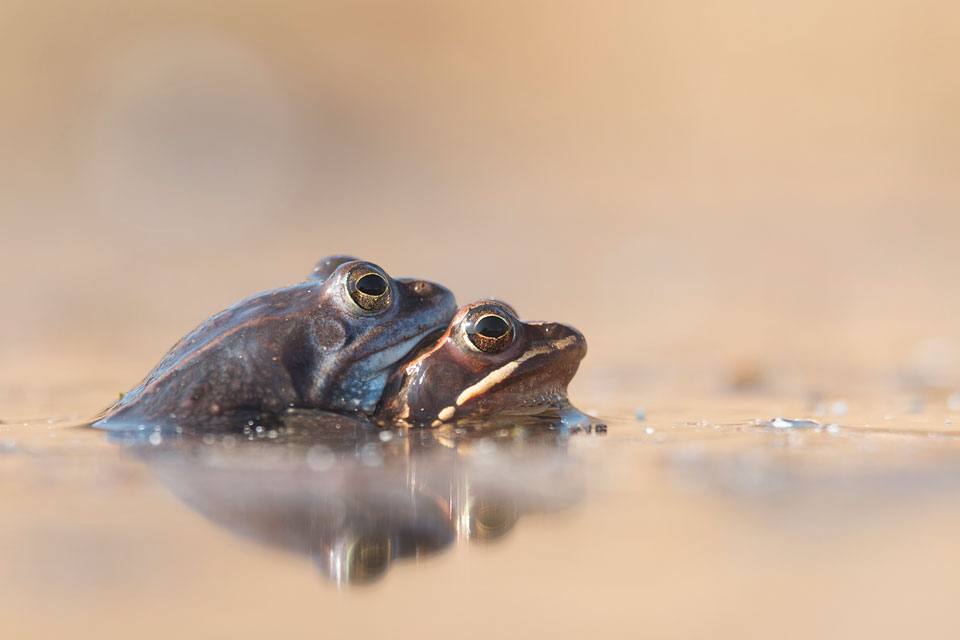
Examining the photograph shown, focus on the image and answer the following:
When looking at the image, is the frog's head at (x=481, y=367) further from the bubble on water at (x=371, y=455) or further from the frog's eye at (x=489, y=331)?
the bubble on water at (x=371, y=455)

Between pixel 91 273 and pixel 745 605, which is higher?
pixel 91 273

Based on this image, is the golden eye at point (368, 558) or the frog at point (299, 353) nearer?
the golden eye at point (368, 558)

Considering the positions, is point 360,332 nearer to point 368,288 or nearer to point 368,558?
point 368,288

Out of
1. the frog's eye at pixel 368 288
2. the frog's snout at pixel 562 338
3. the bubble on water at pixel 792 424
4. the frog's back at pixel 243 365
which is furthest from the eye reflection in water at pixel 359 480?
the bubble on water at pixel 792 424

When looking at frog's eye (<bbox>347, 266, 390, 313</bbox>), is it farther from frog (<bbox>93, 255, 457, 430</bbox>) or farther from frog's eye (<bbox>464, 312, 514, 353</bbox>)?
frog's eye (<bbox>464, 312, 514, 353</bbox>)

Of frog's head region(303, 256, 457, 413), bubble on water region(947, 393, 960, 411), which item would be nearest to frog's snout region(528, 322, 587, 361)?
frog's head region(303, 256, 457, 413)

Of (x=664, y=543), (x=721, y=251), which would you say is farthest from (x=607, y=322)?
(x=664, y=543)

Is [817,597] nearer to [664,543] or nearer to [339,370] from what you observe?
[664,543]
